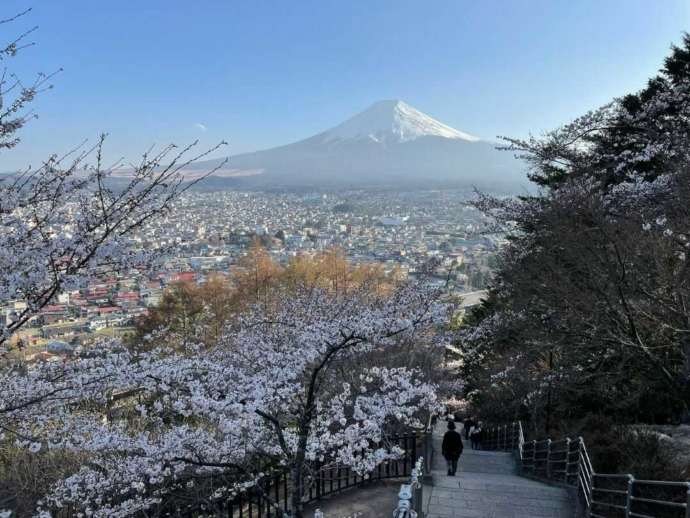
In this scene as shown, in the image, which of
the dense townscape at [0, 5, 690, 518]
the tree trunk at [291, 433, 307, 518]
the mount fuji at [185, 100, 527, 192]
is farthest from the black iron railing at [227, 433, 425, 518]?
the mount fuji at [185, 100, 527, 192]

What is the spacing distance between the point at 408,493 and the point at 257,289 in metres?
17.7

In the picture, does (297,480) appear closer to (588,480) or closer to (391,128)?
(588,480)

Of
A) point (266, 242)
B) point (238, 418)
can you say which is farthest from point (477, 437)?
point (266, 242)

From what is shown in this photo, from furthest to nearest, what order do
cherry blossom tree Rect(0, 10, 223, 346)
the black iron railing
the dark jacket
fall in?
the dark jacket → the black iron railing → cherry blossom tree Rect(0, 10, 223, 346)

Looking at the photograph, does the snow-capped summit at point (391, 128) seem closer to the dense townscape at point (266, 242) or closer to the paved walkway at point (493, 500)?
the dense townscape at point (266, 242)

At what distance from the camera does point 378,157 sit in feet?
421

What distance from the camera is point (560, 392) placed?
9445mm

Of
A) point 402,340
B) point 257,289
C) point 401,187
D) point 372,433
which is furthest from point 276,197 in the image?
point 372,433

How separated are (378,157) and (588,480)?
415ft

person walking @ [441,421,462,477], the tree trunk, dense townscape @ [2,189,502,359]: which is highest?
dense townscape @ [2,189,502,359]

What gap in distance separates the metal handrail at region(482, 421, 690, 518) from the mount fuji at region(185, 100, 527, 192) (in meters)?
96.7

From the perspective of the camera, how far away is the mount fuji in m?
113

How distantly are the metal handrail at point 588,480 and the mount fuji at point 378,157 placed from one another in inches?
3809

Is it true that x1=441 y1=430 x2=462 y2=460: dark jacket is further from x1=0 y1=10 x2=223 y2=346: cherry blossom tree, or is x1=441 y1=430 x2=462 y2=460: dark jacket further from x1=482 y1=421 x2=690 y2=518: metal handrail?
x1=0 y1=10 x2=223 y2=346: cherry blossom tree
